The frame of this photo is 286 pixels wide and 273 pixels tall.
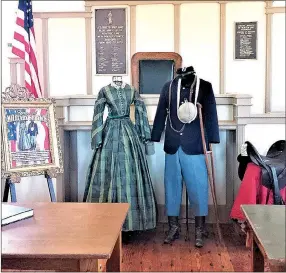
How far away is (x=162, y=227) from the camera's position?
154 inches

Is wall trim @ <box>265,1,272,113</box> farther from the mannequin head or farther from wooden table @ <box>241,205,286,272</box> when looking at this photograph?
wooden table @ <box>241,205,286,272</box>

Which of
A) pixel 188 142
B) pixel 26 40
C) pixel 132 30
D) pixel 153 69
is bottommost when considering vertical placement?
pixel 188 142

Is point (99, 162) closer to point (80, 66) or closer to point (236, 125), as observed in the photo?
point (236, 125)

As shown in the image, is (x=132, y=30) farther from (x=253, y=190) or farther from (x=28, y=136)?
(x=253, y=190)

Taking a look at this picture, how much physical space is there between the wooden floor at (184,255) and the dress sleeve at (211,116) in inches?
30.5

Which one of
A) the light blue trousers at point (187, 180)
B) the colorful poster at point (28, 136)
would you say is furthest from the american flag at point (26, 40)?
the light blue trousers at point (187, 180)

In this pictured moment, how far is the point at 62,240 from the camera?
1.49m

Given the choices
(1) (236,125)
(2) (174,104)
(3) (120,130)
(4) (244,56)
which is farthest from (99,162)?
(4) (244,56)

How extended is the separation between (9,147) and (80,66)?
2923 millimetres

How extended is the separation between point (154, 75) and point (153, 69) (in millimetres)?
122

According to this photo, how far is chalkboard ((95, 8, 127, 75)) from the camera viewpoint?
5.68 meters

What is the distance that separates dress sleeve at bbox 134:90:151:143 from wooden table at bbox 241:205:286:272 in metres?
1.71

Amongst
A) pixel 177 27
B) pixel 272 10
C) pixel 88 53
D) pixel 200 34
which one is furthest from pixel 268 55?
pixel 88 53

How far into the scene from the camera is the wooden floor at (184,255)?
301 cm
